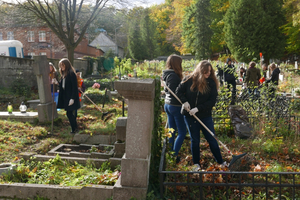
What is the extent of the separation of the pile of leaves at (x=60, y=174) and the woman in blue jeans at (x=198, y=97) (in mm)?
1302

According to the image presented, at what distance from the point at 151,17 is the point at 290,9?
102 feet

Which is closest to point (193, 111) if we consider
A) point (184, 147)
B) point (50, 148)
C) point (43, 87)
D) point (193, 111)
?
point (193, 111)

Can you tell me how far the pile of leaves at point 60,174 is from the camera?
11.8 feet

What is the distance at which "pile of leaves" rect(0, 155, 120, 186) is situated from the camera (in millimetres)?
3586

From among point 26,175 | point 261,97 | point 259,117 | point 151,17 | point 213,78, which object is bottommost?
point 26,175

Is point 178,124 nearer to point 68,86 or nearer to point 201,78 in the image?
point 201,78

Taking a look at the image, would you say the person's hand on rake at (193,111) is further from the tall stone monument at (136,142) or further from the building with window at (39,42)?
the building with window at (39,42)

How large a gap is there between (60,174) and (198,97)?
2.42 m

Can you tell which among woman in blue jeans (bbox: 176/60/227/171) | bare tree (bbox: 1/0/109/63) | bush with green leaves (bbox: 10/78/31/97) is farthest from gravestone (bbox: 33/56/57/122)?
bare tree (bbox: 1/0/109/63)

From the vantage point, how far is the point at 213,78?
4051 millimetres

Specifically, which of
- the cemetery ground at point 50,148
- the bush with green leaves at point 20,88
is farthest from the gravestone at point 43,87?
the bush with green leaves at point 20,88

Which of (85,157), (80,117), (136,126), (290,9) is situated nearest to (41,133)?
(80,117)

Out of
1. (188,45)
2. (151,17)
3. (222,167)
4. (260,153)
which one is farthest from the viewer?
(151,17)

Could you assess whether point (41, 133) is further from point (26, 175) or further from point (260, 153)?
point (260, 153)
